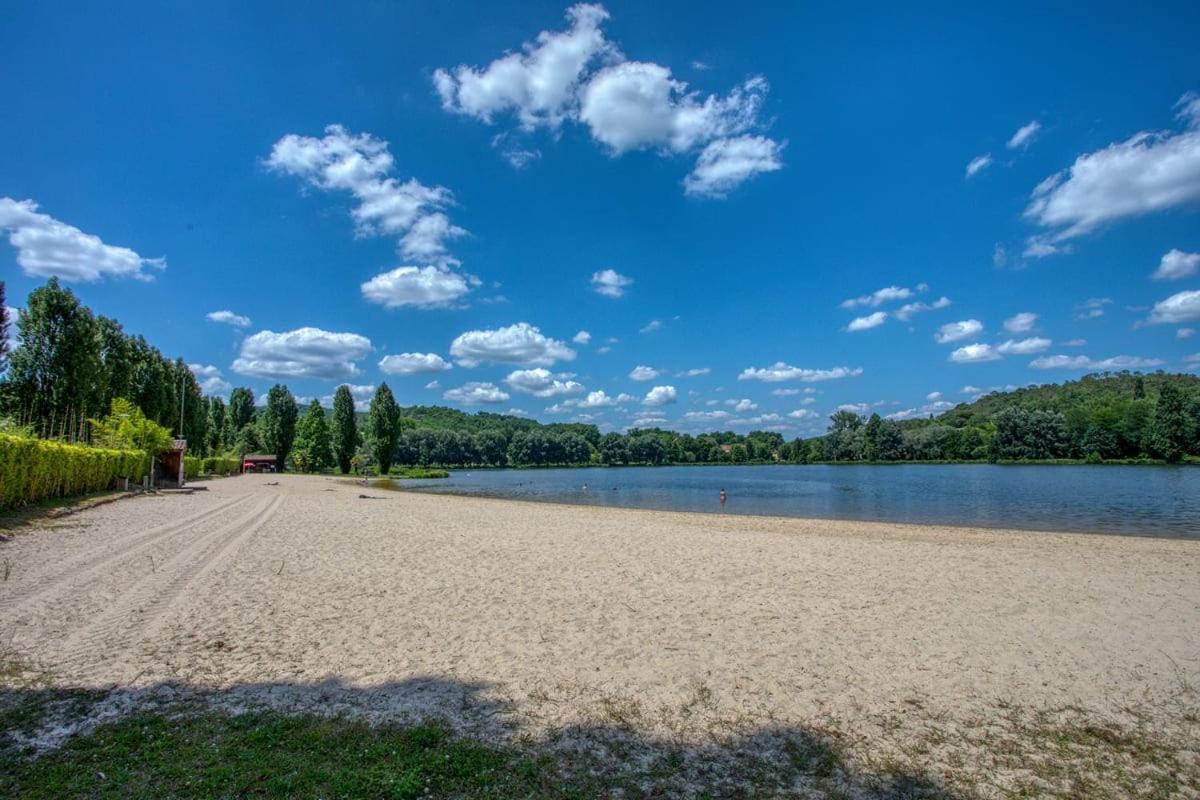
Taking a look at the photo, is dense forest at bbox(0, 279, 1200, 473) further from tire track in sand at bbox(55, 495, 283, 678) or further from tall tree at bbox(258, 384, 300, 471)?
tire track in sand at bbox(55, 495, 283, 678)

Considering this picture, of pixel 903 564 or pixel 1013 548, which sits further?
pixel 1013 548

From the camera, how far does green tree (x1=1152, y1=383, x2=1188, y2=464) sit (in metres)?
86.4

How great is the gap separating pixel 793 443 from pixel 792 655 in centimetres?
16914

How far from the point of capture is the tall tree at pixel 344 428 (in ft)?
277

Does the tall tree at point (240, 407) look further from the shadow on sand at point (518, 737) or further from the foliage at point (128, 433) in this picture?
the shadow on sand at point (518, 737)

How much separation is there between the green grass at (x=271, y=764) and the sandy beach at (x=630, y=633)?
538mm

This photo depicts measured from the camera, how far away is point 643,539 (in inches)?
663

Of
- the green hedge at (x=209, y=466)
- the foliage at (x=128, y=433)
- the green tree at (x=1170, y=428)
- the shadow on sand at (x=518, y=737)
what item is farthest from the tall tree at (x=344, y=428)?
the green tree at (x=1170, y=428)

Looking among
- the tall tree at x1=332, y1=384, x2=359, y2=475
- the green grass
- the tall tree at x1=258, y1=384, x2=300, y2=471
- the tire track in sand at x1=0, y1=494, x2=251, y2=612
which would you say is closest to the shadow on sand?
the green grass

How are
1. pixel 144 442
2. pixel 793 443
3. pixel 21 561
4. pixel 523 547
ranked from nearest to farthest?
1. pixel 21 561
2. pixel 523 547
3. pixel 144 442
4. pixel 793 443

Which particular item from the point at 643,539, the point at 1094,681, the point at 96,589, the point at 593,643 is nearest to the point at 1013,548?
the point at 643,539

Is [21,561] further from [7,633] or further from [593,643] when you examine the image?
[593,643]

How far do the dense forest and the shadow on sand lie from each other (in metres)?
24.2

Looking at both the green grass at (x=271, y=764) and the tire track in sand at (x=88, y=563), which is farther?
the tire track in sand at (x=88, y=563)
